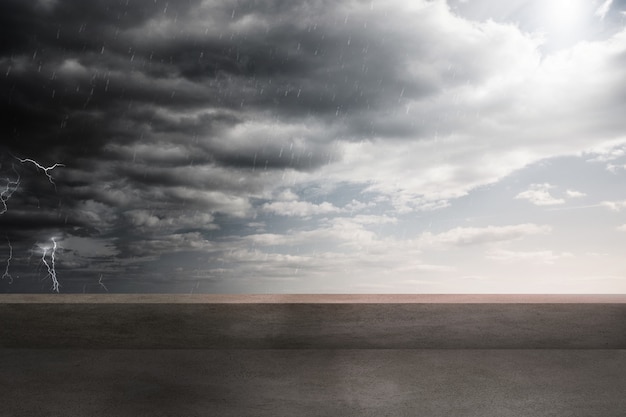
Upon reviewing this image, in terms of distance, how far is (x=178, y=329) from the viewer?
4.09 meters

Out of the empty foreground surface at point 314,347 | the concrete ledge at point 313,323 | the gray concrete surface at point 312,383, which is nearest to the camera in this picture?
the gray concrete surface at point 312,383

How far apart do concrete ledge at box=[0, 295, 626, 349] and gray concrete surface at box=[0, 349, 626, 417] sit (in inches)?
3.1

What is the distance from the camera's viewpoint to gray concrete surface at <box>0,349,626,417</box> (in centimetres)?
312

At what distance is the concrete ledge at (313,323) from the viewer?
13.2ft

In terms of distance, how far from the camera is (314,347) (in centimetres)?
407

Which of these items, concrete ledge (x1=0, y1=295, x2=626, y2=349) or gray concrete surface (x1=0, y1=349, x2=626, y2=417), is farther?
concrete ledge (x1=0, y1=295, x2=626, y2=349)

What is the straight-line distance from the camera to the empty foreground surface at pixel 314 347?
3.48m

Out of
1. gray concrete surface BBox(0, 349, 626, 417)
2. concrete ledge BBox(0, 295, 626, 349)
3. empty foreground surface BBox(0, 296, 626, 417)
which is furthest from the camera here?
concrete ledge BBox(0, 295, 626, 349)

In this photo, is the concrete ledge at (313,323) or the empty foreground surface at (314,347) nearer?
the empty foreground surface at (314,347)

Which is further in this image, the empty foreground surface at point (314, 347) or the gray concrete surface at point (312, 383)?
the empty foreground surface at point (314, 347)

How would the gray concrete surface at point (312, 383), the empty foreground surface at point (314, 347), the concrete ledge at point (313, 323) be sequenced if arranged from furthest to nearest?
the concrete ledge at point (313, 323)
the empty foreground surface at point (314, 347)
the gray concrete surface at point (312, 383)

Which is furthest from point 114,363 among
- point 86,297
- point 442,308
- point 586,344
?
point 586,344

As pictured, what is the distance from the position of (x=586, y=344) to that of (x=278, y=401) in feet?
8.21

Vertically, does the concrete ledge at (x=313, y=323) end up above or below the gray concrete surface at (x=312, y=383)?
above
